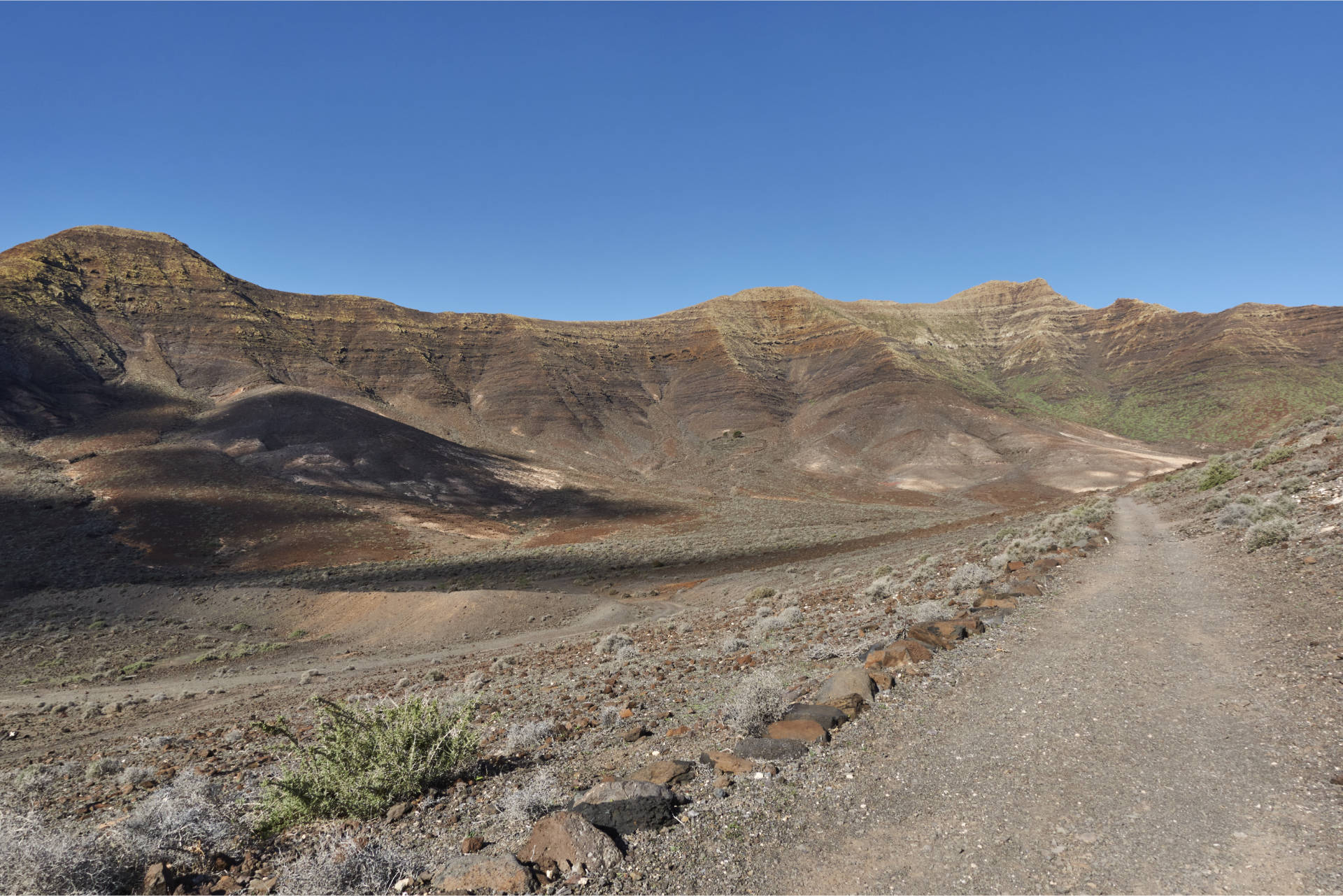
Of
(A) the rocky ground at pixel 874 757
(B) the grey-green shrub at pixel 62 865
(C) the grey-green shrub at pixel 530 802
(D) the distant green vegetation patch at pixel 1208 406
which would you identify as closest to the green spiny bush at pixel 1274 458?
(A) the rocky ground at pixel 874 757

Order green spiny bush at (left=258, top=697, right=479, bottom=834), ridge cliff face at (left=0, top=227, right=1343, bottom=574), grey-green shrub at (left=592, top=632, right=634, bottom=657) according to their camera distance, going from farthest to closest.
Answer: ridge cliff face at (left=0, top=227, right=1343, bottom=574), grey-green shrub at (left=592, top=632, right=634, bottom=657), green spiny bush at (left=258, top=697, right=479, bottom=834)

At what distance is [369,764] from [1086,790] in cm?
583

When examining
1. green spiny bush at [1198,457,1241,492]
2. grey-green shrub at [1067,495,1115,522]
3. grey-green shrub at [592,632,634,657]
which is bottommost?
grey-green shrub at [592,632,634,657]

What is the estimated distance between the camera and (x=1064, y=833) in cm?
397

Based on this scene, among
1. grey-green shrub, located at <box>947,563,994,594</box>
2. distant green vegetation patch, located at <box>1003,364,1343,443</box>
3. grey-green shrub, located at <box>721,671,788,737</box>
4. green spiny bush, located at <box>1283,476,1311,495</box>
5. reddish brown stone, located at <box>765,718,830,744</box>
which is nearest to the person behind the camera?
reddish brown stone, located at <box>765,718,830,744</box>

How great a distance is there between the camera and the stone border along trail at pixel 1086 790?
3613 millimetres

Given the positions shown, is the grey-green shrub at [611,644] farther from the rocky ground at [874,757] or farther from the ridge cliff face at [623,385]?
the ridge cliff face at [623,385]

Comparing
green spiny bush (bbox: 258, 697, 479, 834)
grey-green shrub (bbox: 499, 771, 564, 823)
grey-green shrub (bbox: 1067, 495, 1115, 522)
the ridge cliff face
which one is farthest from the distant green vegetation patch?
green spiny bush (bbox: 258, 697, 479, 834)

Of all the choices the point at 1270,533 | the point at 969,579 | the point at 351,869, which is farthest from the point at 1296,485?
the point at 351,869

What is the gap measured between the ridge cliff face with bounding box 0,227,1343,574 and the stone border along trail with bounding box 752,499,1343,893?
5742 centimetres

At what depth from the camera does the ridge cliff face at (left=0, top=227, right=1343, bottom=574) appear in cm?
6575

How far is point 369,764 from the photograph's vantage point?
5.51 meters

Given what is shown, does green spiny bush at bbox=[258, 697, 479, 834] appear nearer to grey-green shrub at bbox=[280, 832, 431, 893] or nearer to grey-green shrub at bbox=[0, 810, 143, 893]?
grey-green shrub at bbox=[280, 832, 431, 893]

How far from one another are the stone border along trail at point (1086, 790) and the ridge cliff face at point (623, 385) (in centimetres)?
5742
